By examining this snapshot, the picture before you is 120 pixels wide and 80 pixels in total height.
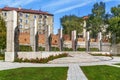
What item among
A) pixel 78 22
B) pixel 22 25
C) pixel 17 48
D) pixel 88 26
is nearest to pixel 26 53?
pixel 17 48

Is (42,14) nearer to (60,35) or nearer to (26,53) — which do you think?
(60,35)

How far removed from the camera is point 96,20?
95875 mm

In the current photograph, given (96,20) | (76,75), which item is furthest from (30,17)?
(76,75)

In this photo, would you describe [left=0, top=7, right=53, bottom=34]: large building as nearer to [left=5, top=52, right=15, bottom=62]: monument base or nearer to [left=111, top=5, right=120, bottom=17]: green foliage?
[left=111, top=5, right=120, bottom=17]: green foliage

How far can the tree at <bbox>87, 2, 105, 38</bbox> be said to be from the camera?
95.8m

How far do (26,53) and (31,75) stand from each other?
16889mm

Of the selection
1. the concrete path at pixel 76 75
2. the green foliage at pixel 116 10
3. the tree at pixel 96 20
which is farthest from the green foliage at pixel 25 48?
the tree at pixel 96 20

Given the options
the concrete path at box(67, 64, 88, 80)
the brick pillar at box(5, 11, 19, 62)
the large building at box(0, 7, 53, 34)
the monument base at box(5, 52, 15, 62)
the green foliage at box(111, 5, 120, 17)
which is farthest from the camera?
the large building at box(0, 7, 53, 34)

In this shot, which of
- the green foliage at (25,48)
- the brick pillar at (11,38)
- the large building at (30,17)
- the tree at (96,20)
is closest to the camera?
the brick pillar at (11,38)

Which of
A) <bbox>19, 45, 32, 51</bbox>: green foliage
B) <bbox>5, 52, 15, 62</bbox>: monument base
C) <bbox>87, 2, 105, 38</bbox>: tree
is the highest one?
<bbox>87, 2, 105, 38</bbox>: tree

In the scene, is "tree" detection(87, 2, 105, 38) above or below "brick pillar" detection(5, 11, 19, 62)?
above

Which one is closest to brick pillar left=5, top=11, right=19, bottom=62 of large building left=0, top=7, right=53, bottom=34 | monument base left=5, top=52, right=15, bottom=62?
monument base left=5, top=52, right=15, bottom=62

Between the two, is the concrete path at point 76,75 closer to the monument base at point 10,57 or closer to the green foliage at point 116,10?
the monument base at point 10,57

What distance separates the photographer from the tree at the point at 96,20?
314 ft
